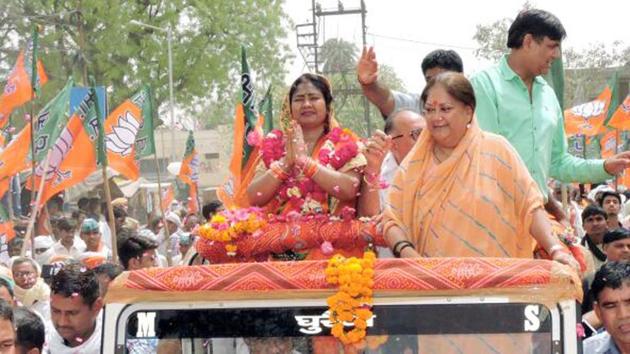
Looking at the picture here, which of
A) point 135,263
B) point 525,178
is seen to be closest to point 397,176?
point 525,178

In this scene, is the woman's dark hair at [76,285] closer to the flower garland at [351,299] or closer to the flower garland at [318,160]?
the flower garland at [318,160]

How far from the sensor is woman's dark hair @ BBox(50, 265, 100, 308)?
5.63 metres

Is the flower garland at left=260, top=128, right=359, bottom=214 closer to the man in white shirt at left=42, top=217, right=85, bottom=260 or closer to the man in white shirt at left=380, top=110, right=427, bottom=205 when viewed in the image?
the man in white shirt at left=380, top=110, right=427, bottom=205

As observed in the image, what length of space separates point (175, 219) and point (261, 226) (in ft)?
38.0

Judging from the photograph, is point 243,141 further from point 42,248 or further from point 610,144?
point 610,144

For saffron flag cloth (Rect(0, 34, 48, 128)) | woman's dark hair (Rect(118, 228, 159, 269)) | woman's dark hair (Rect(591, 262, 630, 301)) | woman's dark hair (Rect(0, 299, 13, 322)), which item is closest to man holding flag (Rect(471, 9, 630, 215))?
woman's dark hair (Rect(591, 262, 630, 301))

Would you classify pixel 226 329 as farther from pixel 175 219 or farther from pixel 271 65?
pixel 271 65

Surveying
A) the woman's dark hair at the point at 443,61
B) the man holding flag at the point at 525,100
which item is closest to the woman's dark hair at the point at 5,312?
the man holding flag at the point at 525,100

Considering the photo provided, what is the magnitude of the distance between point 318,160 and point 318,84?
428 mm

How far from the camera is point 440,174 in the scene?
4164mm

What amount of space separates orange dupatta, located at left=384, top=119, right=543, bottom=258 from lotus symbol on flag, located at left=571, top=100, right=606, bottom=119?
16588 mm

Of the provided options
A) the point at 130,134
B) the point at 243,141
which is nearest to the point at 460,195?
the point at 243,141

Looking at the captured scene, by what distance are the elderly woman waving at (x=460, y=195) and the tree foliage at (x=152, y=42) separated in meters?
26.9

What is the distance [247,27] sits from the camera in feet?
110
